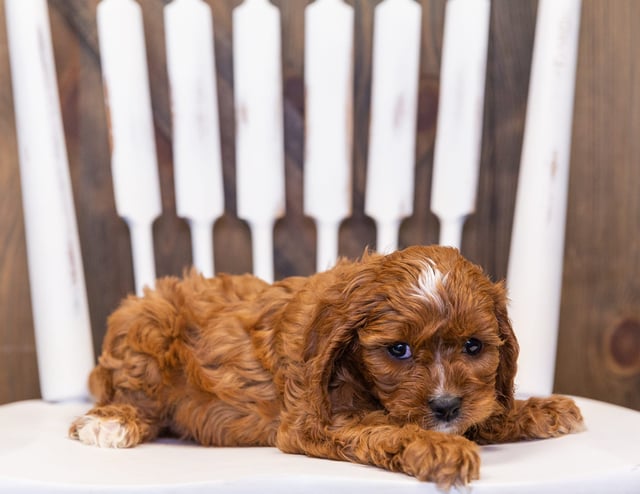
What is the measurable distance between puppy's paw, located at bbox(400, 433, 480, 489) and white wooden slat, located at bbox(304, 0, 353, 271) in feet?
2.63

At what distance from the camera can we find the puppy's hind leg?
1.46 m

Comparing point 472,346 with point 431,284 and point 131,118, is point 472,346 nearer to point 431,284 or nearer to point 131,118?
point 431,284

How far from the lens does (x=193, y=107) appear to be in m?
1.93

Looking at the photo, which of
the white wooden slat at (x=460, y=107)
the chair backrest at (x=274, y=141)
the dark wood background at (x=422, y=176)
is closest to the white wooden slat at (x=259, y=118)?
the chair backrest at (x=274, y=141)

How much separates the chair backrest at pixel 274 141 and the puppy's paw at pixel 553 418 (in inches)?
13.3

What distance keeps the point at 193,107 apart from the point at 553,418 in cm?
107

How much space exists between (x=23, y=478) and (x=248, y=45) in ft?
3.68

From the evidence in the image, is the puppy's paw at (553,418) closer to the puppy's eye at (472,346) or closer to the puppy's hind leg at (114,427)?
the puppy's eye at (472,346)

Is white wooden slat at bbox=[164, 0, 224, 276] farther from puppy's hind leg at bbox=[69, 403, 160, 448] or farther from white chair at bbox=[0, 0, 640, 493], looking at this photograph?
puppy's hind leg at bbox=[69, 403, 160, 448]

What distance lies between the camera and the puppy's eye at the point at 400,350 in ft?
4.36

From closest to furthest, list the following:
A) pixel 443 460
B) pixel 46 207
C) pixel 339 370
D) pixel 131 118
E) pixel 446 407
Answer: pixel 443 460 < pixel 446 407 < pixel 339 370 < pixel 46 207 < pixel 131 118

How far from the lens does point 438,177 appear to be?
1938mm

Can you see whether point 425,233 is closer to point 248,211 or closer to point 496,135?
point 496,135

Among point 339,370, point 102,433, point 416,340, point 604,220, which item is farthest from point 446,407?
point 604,220
